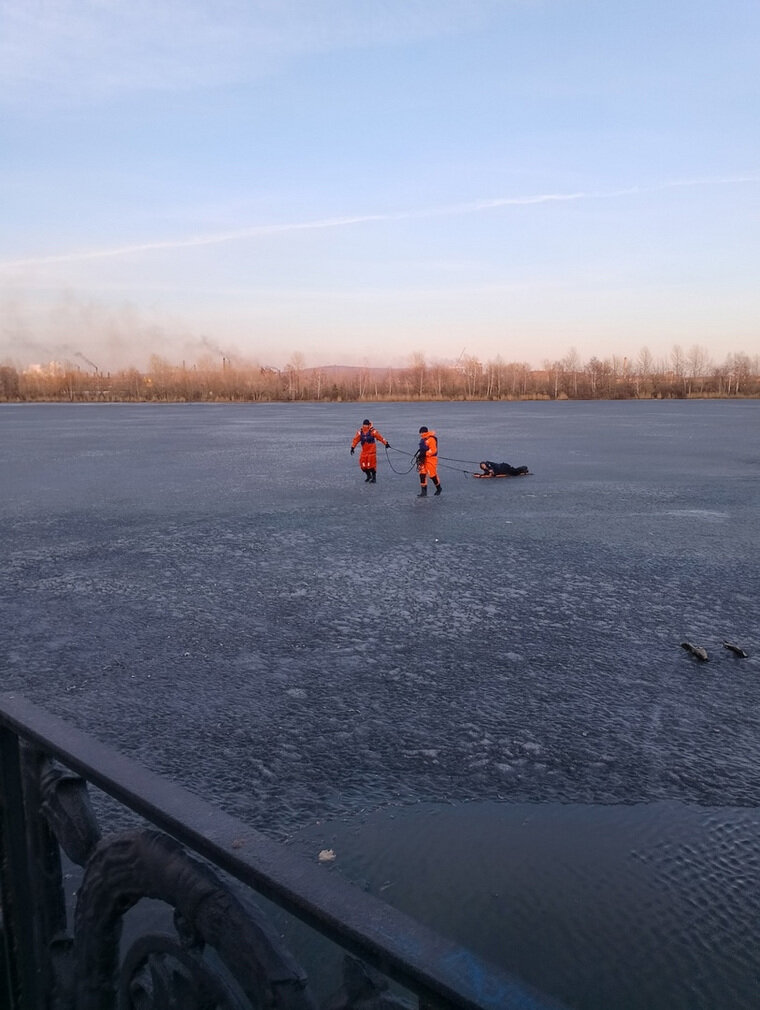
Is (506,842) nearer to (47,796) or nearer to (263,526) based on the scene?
(47,796)

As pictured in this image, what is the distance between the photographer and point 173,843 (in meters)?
1.50

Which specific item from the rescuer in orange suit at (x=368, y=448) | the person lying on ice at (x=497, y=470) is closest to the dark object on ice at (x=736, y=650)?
the rescuer in orange suit at (x=368, y=448)

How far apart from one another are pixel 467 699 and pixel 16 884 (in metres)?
4.12

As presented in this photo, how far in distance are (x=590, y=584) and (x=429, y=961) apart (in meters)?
8.20

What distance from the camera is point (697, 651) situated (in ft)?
21.5

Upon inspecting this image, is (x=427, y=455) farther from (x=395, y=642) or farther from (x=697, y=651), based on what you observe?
(x=697, y=651)

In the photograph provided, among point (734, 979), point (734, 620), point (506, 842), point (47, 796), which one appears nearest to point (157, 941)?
point (47, 796)

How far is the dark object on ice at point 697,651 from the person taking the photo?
21.2 ft

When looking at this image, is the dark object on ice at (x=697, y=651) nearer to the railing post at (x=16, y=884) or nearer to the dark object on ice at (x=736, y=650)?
the dark object on ice at (x=736, y=650)

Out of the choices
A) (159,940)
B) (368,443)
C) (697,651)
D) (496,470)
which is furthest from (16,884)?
(496,470)

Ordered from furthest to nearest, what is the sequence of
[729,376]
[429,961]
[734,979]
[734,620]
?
[729,376], [734,620], [734,979], [429,961]

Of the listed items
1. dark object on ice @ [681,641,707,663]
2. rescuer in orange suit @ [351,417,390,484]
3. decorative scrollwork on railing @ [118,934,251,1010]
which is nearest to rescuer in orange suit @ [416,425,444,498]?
rescuer in orange suit @ [351,417,390,484]

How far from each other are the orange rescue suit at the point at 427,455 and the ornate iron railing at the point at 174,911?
568 inches

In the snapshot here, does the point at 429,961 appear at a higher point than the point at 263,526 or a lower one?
higher
